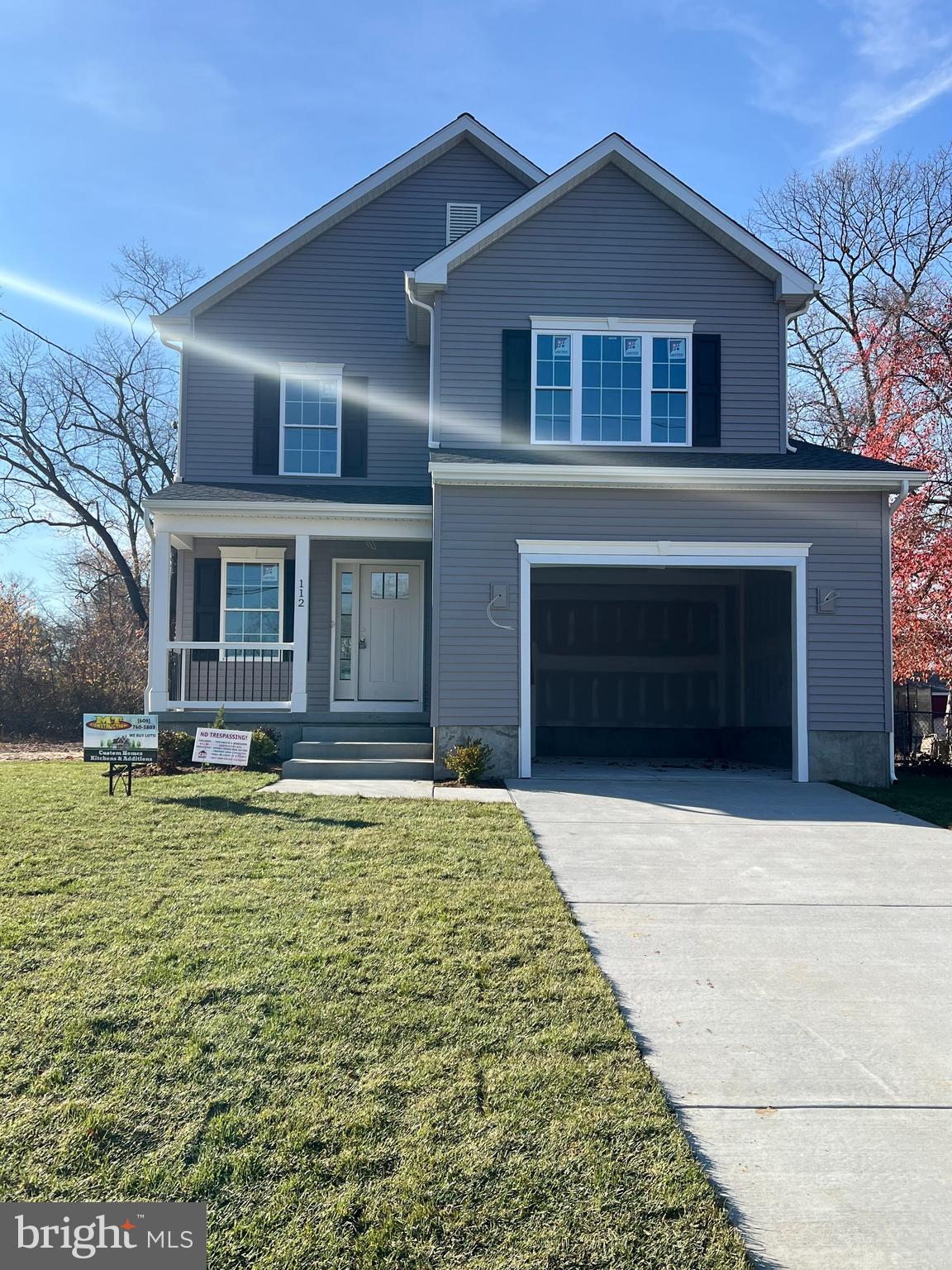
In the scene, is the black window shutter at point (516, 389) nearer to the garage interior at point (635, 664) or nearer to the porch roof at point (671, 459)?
the porch roof at point (671, 459)

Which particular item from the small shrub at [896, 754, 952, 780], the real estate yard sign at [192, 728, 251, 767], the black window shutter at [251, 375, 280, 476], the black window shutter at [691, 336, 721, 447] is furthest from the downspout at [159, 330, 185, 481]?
the small shrub at [896, 754, 952, 780]

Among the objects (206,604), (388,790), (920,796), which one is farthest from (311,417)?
(920,796)

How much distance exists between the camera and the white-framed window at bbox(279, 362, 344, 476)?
13.7 metres

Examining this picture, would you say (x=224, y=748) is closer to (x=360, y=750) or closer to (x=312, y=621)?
(x=360, y=750)

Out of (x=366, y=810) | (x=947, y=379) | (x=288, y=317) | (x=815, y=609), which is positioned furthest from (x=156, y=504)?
(x=947, y=379)

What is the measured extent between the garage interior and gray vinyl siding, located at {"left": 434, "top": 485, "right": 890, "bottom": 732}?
144 inches

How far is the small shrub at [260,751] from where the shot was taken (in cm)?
1120

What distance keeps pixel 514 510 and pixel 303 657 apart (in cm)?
365

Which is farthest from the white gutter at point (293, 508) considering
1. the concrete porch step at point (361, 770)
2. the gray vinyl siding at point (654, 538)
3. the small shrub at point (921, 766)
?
the small shrub at point (921, 766)

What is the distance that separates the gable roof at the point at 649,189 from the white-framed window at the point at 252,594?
15.8 feet

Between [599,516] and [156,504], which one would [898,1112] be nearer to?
[599,516]

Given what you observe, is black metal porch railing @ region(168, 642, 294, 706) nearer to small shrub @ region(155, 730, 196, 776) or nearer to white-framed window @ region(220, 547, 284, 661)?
white-framed window @ region(220, 547, 284, 661)

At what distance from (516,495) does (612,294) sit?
11.2ft

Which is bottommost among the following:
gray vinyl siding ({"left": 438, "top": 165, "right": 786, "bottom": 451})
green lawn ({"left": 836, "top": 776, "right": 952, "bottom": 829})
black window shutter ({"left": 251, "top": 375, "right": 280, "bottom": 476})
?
green lawn ({"left": 836, "top": 776, "right": 952, "bottom": 829})
